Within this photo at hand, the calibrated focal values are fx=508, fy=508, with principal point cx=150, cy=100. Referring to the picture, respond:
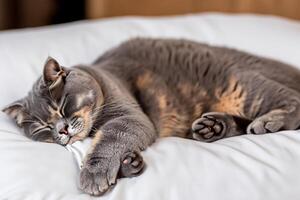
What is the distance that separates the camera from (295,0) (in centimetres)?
242

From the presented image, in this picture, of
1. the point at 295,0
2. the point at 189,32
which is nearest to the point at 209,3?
the point at 295,0

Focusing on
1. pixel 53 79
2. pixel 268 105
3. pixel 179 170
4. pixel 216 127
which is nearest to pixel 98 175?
pixel 179 170

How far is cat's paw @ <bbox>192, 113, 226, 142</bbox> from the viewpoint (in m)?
1.37

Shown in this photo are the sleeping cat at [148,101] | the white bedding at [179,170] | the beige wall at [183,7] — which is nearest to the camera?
the white bedding at [179,170]

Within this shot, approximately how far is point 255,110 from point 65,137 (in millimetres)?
593

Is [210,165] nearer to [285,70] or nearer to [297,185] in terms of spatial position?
[297,185]

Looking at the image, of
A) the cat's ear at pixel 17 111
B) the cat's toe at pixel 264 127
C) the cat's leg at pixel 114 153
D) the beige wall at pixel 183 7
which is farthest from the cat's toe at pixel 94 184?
the beige wall at pixel 183 7

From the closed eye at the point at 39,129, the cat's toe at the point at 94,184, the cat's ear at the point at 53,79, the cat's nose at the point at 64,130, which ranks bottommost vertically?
the closed eye at the point at 39,129

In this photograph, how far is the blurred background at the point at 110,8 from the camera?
97.6 inches

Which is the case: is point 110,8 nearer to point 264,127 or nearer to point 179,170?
point 264,127

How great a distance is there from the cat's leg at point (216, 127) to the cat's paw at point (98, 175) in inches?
12.2

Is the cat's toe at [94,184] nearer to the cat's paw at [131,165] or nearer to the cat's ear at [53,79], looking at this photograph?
the cat's paw at [131,165]

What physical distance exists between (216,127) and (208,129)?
0.02 m

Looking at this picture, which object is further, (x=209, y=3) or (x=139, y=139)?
(x=209, y=3)
